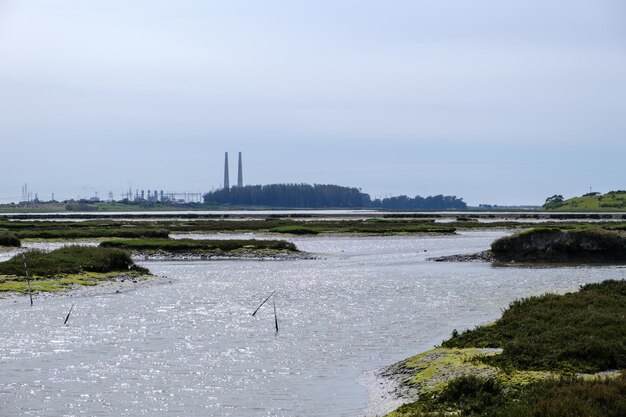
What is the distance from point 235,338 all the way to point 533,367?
12986 mm

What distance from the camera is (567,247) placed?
67875 millimetres

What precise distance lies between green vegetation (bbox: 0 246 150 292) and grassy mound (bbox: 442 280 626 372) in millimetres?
27048

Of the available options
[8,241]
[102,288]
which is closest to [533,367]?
[102,288]

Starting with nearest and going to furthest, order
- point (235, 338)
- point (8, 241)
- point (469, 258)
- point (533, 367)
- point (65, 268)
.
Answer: point (533, 367) < point (235, 338) < point (65, 268) < point (469, 258) < point (8, 241)

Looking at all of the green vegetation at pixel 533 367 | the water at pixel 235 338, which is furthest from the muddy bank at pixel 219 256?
the green vegetation at pixel 533 367

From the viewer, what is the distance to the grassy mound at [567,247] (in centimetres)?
6750

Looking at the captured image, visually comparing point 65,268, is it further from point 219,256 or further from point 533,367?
point 533,367

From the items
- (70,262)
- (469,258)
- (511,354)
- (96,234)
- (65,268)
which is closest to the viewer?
(511,354)

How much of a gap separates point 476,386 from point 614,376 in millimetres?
3184

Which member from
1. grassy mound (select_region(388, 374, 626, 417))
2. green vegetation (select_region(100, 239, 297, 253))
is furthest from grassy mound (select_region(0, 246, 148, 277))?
grassy mound (select_region(388, 374, 626, 417))

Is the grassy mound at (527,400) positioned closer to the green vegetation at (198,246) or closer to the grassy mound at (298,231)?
the green vegetation at (198,246)

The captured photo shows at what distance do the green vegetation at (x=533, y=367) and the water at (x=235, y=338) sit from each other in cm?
222

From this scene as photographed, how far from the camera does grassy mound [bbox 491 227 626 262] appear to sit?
6750 cm

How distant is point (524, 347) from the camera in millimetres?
22406
